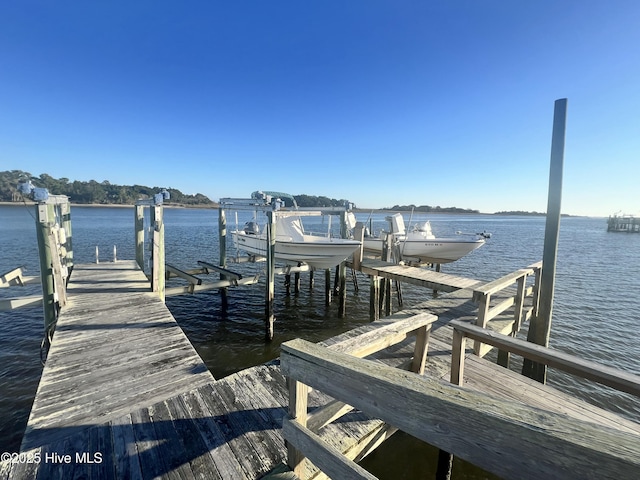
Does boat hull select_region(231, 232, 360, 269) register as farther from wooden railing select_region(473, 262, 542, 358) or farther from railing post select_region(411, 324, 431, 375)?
railing post select_region(411, 324, 431, 375)

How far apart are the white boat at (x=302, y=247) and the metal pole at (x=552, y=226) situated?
6.40 meters

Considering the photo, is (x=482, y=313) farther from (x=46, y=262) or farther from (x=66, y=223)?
(x=66, y=223)

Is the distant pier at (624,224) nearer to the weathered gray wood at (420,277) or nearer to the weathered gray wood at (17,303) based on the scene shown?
the weathered gray wood at (420,277)

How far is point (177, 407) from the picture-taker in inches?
140

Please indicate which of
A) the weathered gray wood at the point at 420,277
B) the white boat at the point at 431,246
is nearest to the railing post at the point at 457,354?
the weathered gray wood at the point at 420,277

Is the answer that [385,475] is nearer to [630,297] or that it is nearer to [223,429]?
[223,429]

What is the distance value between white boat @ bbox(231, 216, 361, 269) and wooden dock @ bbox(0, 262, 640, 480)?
615 cm

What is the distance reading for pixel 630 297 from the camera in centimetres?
1603

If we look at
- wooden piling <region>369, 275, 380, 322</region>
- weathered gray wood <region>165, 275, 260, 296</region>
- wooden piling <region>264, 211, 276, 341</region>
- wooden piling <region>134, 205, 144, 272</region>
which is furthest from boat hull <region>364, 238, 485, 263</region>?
wooden piling <region>134, 205, 144, 272</region>

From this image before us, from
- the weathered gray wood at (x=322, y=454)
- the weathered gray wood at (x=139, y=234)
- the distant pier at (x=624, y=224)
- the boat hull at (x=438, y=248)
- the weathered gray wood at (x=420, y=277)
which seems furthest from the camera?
the distant pier at (x=624, y=224)

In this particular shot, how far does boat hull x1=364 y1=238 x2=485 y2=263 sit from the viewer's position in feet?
52.6

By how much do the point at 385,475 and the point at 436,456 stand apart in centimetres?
112

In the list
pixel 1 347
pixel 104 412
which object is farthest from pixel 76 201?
pixel 104 412

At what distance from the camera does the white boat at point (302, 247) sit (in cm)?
1174
